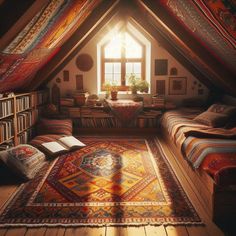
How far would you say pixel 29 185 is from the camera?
10.0ft

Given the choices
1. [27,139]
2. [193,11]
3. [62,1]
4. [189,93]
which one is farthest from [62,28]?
[189,93]

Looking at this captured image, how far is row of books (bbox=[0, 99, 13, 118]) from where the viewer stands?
3596 mm

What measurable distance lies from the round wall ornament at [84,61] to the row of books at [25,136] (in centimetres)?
188

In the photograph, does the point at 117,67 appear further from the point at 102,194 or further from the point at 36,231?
the point at 36,231

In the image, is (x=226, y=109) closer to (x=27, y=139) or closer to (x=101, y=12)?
(x=101, y=12)

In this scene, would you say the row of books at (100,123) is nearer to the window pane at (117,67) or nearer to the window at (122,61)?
the window at (122,61)

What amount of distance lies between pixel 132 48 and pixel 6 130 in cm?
363

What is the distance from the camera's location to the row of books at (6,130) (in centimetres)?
357

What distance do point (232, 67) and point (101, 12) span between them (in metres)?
2.24

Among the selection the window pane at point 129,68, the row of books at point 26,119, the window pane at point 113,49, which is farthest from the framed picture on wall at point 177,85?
the row of books at point 26,119

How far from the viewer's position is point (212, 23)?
2.90 m

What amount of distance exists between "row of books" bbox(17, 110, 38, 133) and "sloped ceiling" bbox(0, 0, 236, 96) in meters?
0.48

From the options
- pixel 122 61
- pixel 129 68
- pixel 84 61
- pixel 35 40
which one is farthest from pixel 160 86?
pixel 35 40

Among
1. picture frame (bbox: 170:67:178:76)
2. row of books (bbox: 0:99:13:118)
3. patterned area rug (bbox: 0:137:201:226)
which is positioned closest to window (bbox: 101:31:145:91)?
picture frame (bbox: 170:67:178:76)
